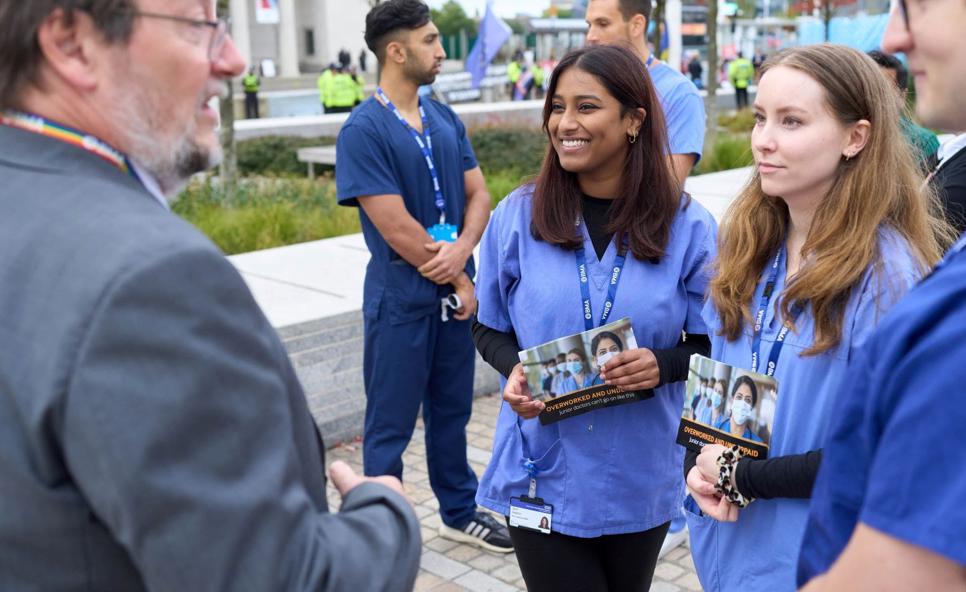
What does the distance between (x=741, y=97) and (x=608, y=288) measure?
2813 cm

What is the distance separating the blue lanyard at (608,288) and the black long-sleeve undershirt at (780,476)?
747 millimetres

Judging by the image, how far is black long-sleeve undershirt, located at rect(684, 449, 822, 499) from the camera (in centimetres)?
223

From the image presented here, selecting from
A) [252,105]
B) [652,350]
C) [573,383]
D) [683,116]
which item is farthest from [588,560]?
[252,105]

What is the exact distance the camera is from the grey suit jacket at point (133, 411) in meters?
1.23

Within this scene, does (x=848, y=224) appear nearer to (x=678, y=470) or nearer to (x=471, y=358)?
(x=678, y=470)

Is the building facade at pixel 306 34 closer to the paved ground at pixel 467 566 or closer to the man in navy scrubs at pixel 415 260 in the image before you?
the man in navy scrubs at pixel 415 260

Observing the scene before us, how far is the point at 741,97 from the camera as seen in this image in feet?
97.0

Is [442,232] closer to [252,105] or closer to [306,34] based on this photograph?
[252,105]

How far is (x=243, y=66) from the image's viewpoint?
166 cm

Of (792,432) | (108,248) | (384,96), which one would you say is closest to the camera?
(108,248)

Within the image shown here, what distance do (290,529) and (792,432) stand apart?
4.51 ft

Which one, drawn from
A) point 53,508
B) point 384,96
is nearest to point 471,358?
point 384,96

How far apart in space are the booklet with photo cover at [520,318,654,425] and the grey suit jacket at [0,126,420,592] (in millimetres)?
1545

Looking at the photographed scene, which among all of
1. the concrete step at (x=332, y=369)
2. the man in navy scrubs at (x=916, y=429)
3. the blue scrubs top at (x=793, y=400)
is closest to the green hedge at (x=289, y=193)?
the concrete step at (x=332, y=369)
